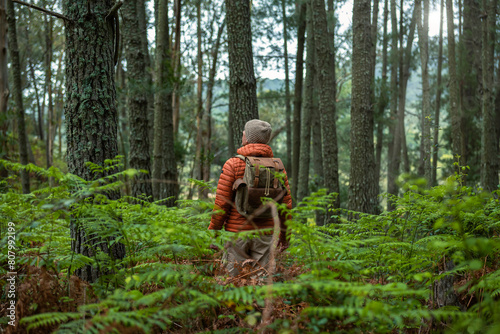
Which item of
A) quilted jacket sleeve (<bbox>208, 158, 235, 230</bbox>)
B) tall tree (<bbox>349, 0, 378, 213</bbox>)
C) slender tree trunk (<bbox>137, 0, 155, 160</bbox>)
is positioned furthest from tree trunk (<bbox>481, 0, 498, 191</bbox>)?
quilted jacket sleeve (<bbox>208, 158, 235, 230</bbox>)

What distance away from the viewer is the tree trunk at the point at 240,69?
665cm

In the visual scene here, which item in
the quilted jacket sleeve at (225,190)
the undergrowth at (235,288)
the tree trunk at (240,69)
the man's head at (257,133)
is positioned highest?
the tree trunk at (240,69)

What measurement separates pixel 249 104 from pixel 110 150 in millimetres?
3240

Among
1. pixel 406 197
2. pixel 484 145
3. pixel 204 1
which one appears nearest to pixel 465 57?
pixel 484 145

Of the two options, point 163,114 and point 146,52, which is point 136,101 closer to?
point 163,114

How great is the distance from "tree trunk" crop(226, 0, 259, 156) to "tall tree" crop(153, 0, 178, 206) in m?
2.94

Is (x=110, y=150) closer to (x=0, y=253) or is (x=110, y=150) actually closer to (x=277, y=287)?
(x=0, y=253)

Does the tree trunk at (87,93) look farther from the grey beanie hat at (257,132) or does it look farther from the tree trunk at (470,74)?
the tree trunk at (470,74)

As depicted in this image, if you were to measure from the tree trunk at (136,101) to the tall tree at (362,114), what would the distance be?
14.5 ft

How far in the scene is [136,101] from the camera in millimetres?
8148

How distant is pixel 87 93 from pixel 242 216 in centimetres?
209

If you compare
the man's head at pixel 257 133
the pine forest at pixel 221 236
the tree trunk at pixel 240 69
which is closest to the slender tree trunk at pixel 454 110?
the pine forest at pixel 221 236

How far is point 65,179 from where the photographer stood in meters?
2.87

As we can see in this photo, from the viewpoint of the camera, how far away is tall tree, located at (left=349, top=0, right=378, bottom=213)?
24.7 ft
